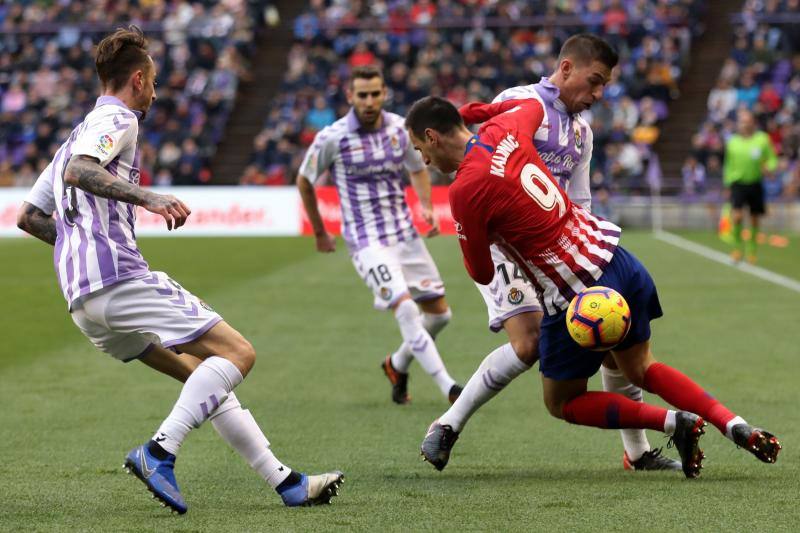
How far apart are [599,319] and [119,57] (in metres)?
2.26

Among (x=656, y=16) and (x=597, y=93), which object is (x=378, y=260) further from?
(x=656, y=16)

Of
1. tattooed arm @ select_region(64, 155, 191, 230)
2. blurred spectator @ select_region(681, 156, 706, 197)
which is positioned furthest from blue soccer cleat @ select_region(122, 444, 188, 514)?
blurred spectator @ select_region(681, 156, 706, 197)

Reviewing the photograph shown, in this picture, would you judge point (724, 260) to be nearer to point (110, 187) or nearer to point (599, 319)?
point (599, 319)

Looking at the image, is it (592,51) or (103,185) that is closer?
(103,185)

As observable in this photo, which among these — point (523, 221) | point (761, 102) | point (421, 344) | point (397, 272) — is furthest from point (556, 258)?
point (761, 102)

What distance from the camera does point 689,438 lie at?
19.0 ft

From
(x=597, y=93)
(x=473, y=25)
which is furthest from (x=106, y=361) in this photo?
(x=473, y=25)

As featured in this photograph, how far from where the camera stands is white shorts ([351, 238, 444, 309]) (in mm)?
8867

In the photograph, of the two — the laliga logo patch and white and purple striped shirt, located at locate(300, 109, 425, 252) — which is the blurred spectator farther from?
the laliga logo patch

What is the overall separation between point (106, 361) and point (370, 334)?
2790 millimetres

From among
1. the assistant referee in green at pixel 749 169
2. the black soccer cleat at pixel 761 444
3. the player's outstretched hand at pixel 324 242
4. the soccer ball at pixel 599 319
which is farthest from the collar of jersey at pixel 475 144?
the assistant referee in green at pixel 749 169

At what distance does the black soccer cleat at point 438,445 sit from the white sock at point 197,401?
1.29 metres

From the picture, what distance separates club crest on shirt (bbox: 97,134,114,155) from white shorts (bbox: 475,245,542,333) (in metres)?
2.28

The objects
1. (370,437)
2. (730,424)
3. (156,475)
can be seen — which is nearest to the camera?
(156,475)
